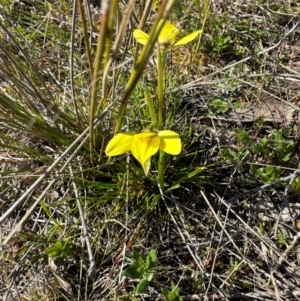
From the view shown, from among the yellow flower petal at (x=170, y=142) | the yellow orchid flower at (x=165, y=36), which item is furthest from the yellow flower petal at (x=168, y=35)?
the yellow flower petal at (x=170, y=142)

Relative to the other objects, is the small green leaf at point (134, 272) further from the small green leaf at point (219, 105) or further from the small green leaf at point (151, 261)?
the small green leaf at point (219, 105)

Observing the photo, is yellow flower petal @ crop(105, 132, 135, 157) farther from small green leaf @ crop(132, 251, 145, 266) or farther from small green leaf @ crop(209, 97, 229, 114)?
small green leaf @ crop(209, 97, 229, 114)

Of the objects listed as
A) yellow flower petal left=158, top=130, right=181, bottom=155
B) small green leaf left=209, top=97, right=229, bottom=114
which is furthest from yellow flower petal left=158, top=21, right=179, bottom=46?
small green leaf left=209, top=97, right=229, bottom=114

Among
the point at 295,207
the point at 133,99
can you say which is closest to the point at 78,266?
the point at 133,99

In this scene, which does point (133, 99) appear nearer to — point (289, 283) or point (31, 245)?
point (31, 245)

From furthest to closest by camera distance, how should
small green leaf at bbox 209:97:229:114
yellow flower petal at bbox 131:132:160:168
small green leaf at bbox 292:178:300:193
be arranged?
small green leaf at bbox 209:97:229:114, small green leaf at bbox 292:178:300:193, yellow flower petal at bbox 131:132:160:168

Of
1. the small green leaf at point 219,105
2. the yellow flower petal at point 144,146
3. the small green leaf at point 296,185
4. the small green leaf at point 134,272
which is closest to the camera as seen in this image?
the yellow flower petal at point 144,146

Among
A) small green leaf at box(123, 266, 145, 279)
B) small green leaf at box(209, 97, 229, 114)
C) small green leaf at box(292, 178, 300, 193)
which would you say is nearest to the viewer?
small green leaf at box(123, 266, 145, 279)

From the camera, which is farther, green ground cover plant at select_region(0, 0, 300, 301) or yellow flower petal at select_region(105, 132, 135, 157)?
green ground cover plant at select_region(0, 0, 300, 301)
